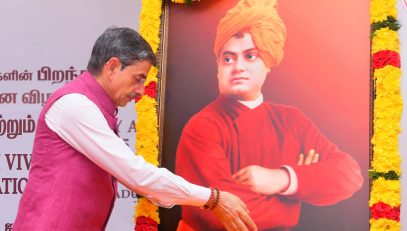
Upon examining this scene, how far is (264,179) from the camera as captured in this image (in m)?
2.66

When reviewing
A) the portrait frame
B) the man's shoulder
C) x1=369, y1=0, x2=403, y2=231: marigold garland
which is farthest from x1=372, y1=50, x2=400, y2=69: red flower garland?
the man's shoulder

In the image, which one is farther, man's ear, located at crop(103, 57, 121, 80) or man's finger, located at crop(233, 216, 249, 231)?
man's finger, located at crop(233, 216, 249, 231)

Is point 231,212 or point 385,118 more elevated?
point 385,118

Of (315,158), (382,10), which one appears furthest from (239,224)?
(382,10)

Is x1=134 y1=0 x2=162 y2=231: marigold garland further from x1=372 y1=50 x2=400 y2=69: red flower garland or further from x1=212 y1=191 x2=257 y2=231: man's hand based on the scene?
x1=372 y1=50 x2=400 y2=69: red flower garland

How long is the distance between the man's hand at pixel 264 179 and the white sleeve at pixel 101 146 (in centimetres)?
80

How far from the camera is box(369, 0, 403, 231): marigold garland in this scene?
250 cm

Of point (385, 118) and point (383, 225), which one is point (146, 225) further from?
point (385, 118)

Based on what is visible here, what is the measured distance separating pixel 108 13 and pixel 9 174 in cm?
110

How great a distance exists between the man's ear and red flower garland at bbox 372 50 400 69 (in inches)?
49.5

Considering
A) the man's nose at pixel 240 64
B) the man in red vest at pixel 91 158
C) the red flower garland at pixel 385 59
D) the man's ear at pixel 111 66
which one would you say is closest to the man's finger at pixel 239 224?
the man in red vest at pixel 91 158

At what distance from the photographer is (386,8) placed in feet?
8.62

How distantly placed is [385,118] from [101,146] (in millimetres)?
1363

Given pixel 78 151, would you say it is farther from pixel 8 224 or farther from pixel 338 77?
pixel 8 224
